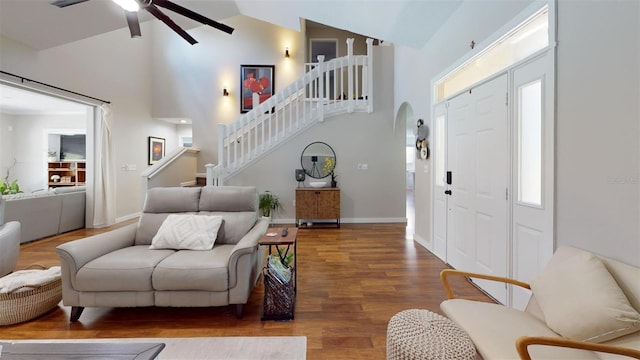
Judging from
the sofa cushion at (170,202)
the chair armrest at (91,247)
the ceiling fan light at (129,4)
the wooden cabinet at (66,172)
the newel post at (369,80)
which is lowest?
the chair armrest at (91,247)

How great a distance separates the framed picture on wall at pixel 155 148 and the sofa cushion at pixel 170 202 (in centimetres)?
507

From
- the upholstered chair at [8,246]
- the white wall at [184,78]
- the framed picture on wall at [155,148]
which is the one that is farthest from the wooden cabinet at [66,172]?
the upholstered chair at [8,246]

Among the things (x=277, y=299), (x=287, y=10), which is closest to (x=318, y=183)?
(x=287, y=10)

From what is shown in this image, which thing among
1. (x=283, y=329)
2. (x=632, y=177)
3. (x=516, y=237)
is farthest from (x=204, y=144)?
(x=632, y=177)

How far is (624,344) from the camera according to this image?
135 centimetres

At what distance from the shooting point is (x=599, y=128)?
1.73 m

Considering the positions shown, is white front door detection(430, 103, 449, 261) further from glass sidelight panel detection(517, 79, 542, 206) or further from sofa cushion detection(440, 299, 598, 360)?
sofa cushion detection(440, 299, 598, 360)

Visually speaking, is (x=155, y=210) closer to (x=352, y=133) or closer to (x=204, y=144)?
(x=352, y=133)

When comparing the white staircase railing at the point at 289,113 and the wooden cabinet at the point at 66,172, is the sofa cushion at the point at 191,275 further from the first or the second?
the wooden cabinet at the point at 66,172

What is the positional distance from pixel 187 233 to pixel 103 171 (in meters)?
4.27

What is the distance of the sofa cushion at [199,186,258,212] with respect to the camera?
3.13m

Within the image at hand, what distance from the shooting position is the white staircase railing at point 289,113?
610cm

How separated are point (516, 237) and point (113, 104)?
23.9ft

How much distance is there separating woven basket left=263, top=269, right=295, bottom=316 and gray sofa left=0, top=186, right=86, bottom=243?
13.7 feet
